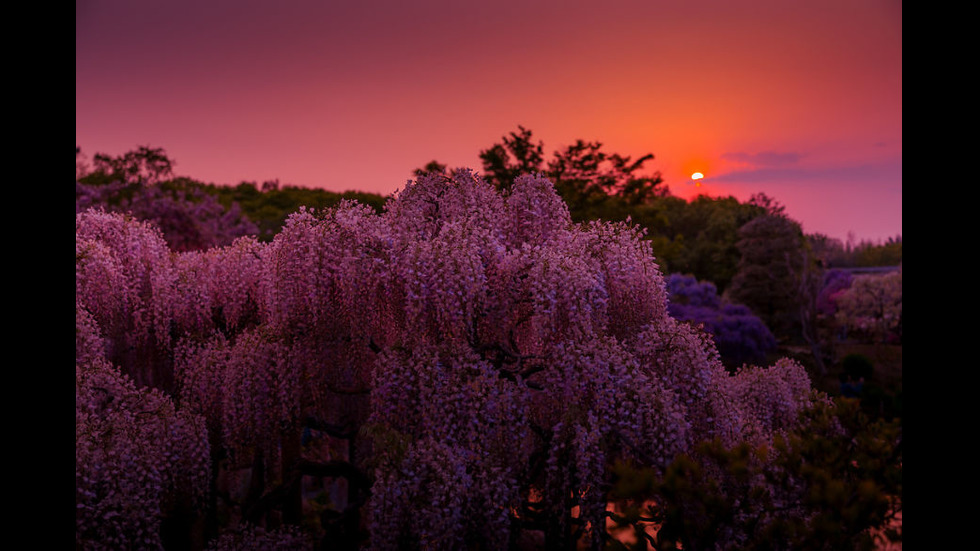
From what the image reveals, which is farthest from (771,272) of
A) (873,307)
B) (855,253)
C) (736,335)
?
(855,253)

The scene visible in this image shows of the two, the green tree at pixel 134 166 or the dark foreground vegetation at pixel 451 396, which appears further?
the green tree at pixel 134 166

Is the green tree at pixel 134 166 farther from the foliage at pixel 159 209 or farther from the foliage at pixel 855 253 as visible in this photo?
the foliage at pixel 855 253

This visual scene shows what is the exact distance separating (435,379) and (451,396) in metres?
0.21

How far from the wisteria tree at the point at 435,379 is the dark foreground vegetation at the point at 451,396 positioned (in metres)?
0.02

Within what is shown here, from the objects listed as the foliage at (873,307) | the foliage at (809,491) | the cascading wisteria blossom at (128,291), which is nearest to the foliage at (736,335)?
the foliage at (873,307)

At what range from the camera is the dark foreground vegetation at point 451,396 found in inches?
190

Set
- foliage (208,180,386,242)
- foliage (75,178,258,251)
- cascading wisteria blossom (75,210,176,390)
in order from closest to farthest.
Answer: cascading wisteria blossom (75,210,176,390) < foliage (75,178,258,251) < foliage (208,180,386,242)

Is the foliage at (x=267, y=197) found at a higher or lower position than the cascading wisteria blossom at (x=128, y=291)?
higher

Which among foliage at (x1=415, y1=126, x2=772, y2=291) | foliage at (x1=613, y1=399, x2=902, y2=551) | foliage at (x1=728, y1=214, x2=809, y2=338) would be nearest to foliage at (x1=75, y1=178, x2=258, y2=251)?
foliage at (x1=415, y1=126, x2=772, y2=291)

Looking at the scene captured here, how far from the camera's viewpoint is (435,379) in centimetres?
584

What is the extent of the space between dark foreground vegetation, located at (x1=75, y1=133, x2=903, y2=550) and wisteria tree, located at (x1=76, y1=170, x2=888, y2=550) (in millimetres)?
21

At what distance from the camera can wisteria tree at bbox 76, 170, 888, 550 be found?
18.7 feet

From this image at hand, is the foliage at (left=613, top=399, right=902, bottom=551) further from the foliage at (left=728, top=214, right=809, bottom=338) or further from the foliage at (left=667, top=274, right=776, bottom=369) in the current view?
the foliage at (left=728, top=214, right=809, bottom=338)
